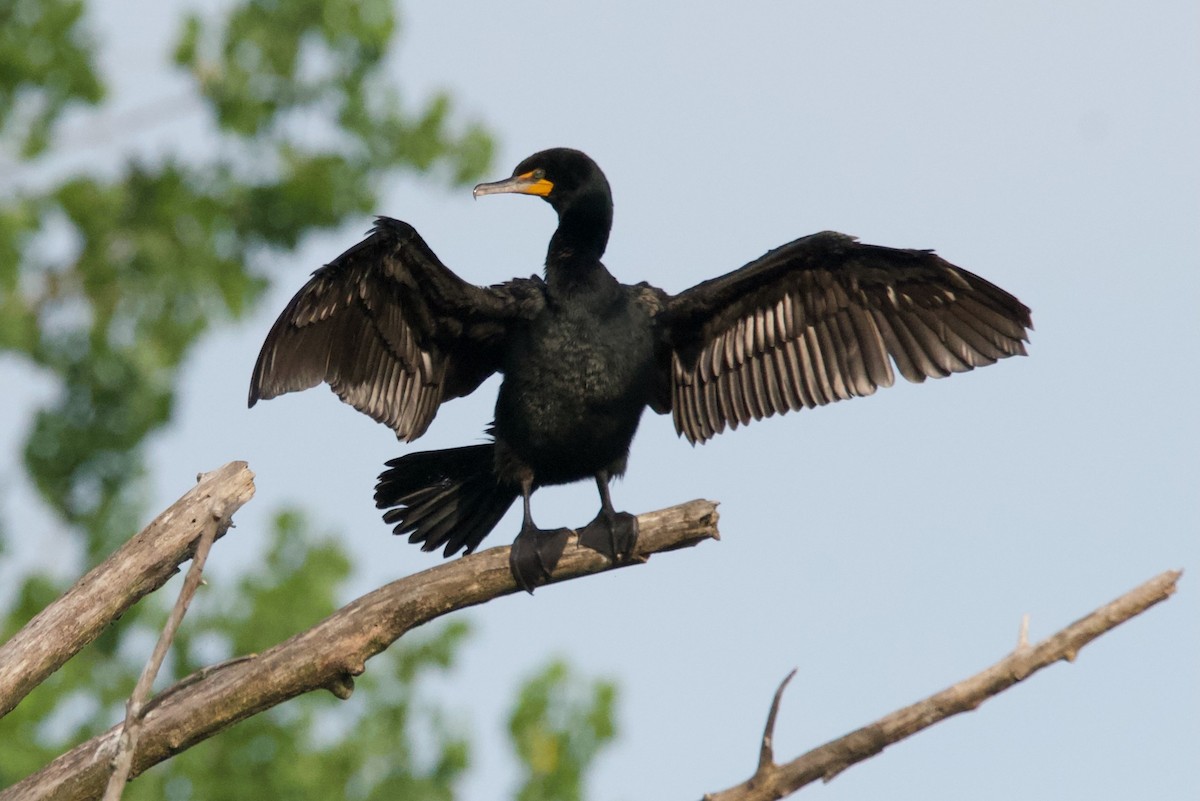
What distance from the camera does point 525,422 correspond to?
541cm

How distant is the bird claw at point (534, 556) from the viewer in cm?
476

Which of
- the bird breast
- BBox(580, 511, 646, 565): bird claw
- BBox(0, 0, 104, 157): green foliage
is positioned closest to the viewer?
BBox(580, 511, 646, 565): bird claw

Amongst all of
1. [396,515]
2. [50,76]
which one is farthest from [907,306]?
[50,76]

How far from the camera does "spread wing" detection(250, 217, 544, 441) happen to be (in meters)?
5.25

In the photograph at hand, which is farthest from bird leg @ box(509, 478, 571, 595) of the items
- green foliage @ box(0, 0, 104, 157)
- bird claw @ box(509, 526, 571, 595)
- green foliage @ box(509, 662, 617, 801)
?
green foliage @ box(0, 0, 104, 157)

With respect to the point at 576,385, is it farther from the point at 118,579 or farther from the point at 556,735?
the point at 556,735

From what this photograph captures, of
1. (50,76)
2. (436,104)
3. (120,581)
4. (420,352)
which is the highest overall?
(50,76)

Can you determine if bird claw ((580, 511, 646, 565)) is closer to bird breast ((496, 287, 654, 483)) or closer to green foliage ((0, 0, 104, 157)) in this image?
bird breast ((496, 287, 654, 483))

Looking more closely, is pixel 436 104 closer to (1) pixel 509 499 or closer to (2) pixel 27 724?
(2) pixel 27 724

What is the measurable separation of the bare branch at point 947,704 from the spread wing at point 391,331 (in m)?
2.39

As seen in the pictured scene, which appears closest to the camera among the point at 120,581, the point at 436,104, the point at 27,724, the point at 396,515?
the point at 120,581

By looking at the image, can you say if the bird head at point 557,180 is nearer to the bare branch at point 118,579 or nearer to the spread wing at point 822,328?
the spread wing at point 822,328

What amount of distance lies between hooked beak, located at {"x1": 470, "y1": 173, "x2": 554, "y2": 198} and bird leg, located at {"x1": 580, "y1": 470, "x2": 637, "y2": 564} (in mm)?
1305

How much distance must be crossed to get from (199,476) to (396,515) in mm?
1703
